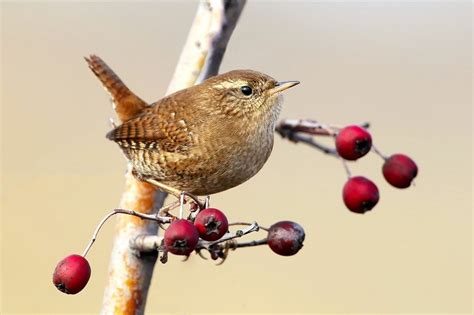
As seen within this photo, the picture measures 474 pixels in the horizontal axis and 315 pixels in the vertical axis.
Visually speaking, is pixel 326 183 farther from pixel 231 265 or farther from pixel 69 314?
pixel 69 314

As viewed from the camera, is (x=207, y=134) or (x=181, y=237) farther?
(x=207, y=134)

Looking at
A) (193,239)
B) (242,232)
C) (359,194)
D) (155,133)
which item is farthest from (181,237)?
(155,133)

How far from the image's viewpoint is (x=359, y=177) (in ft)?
10.3

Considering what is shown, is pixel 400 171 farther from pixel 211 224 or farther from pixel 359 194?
pixel 211 224

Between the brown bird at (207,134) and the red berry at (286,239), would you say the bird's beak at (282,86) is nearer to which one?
the brown bird at (207,134)

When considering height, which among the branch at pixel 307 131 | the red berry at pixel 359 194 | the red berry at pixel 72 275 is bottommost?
the red berry at pixel 72 275

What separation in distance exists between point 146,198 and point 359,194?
2.92 feet

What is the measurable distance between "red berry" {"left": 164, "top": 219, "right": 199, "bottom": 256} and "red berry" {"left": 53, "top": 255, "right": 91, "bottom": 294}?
0.31 metres

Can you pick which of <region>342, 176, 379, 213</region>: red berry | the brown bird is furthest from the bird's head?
<region>342, 176, 379, 213</region>: red berry

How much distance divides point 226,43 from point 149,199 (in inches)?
30.4

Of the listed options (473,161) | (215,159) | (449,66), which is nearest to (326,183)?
(473,161)

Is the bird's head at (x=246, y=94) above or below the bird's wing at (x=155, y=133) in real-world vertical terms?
above

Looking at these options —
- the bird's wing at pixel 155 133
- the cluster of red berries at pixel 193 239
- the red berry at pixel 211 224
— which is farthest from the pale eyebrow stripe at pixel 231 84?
the red berry at pixel 211 224

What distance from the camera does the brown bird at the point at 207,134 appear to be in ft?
11.1
